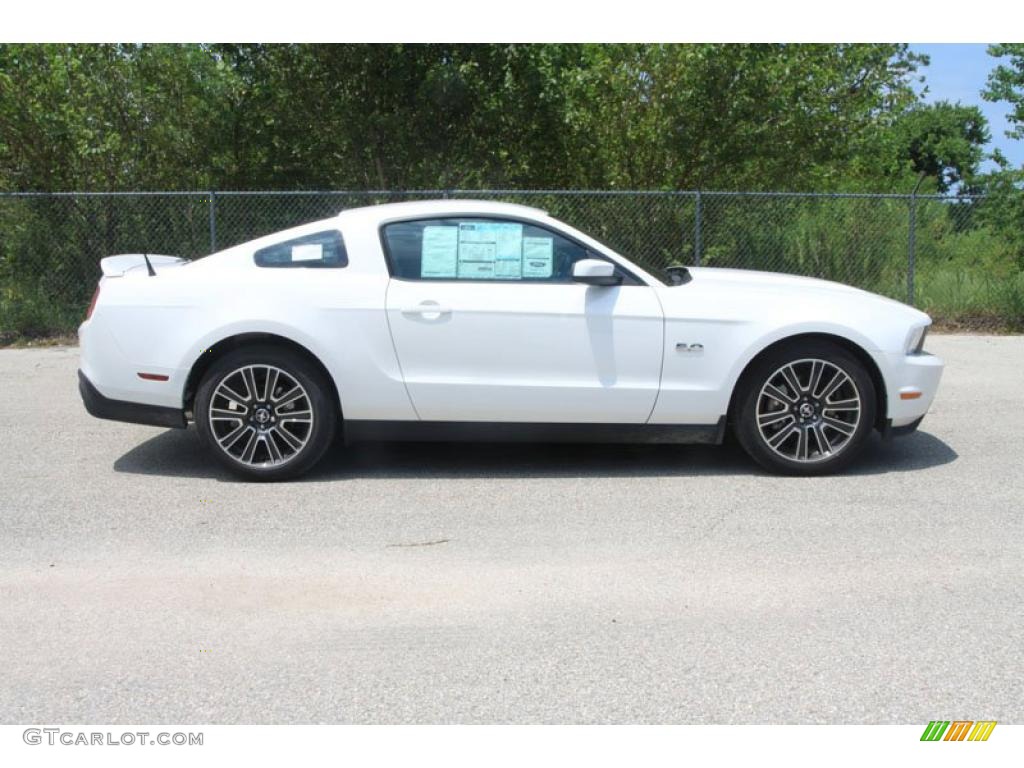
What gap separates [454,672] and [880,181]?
1196 inches

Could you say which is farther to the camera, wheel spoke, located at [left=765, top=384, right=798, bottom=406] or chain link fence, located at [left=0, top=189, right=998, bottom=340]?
chain link fence, located at [left=0, top=189, right=998, bottom=340]

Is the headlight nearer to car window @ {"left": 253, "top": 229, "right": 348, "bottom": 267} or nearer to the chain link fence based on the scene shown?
car window @ {"left": 253, "top": 229, "right": 348, "bottom": 267}

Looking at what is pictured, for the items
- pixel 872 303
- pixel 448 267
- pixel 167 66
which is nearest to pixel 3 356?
pixel 167 66

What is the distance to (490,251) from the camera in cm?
615

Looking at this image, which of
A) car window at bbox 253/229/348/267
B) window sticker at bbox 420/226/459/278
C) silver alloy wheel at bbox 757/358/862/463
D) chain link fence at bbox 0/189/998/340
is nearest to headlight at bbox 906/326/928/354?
silver alloy wheel at bbox 757/358/862/463

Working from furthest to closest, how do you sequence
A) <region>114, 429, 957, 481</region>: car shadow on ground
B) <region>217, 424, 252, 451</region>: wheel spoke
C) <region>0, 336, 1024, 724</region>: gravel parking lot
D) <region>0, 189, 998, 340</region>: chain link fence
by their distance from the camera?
<region>0, 189, 998, 340</region>: chain link fence → <region>114, 429, 957, 481</region>: car shadow on ground → <region>217, 424, 252, 451</region>: wheel spoke → <region>0, 336, 1024, 724</region>: gravel parking lot

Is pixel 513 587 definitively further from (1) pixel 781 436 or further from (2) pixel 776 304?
(2) pixel 776 304

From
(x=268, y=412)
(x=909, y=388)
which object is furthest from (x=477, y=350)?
(x=909, y=388)

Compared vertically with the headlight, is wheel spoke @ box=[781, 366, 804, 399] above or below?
below

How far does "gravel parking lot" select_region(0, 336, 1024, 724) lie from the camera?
3469 millimetres

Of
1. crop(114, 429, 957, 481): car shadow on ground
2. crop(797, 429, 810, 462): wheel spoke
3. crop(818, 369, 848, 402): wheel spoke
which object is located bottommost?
crop(114, 429, 957, 481): car shadow on ground

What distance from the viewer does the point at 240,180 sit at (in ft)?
52.7

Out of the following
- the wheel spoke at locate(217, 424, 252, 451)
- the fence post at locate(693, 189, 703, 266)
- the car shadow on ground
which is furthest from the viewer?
the fence post at locate(693, 189, 703, 266)

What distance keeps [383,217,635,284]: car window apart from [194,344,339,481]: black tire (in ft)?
2.66
